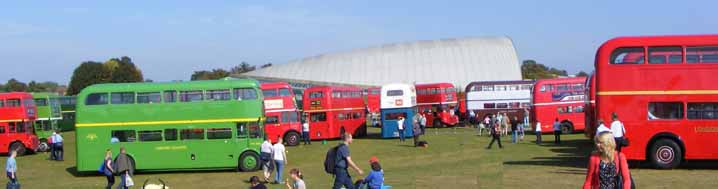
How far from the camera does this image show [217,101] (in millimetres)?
31062

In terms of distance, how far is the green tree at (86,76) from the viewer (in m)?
123

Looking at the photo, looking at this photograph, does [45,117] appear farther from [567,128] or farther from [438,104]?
[567,128]

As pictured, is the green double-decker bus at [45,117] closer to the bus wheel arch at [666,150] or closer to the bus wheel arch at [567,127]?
the bus wheel arch at [567,127]

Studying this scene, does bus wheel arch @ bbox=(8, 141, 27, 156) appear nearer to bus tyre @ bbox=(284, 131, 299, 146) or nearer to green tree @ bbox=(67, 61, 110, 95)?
bus tyre @ bbox=(284, 131, 299, 146)

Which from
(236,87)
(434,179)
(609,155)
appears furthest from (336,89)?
(609,155)

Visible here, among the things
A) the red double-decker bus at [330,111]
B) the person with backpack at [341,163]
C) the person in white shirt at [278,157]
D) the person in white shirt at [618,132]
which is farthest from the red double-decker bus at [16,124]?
the person with backpack at [341,163]

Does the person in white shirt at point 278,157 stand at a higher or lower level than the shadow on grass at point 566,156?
higher

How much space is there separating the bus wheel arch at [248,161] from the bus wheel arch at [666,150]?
13356 mm

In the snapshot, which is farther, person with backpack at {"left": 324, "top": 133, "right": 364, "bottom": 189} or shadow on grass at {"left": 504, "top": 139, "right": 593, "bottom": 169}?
shadow on grass at {"left": 504, "top": 139, "right": 593, "bottom": 169}

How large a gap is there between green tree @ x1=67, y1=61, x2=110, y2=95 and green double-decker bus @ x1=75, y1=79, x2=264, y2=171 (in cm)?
9594

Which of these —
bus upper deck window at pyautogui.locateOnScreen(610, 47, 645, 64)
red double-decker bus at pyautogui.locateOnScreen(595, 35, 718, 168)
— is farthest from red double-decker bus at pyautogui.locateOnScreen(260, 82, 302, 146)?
bus upper deck window at pyautogui.locateOnScreen(610, 47, 645, 64)

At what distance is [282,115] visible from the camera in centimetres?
4753

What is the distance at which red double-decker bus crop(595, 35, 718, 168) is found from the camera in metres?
24.1

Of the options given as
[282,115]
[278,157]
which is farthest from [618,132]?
[282,115]
